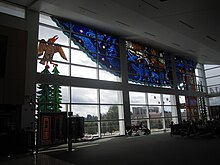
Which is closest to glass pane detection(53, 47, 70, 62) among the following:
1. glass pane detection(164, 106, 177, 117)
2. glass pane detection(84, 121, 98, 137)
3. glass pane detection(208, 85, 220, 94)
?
glass pane detection(84, 121, 98, 137)

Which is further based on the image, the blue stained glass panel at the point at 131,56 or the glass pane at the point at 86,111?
the blue stained glass panel at the point at 131,56

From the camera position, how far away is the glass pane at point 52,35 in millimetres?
10938

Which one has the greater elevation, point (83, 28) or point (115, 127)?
point (83, 28)

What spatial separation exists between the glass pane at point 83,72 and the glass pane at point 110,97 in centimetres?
133

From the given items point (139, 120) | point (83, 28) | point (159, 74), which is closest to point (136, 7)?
point (83, 28)

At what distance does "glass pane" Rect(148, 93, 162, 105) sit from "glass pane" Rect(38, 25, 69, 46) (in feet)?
28.5

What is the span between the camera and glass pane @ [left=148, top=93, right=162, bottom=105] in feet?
53.6

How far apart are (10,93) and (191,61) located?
2046cm

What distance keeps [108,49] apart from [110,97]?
3702 mm

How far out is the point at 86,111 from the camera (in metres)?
12.0

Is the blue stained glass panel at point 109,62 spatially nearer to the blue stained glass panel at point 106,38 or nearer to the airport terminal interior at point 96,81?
the airport terminal interior at point 96,81

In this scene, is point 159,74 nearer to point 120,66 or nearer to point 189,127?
point 120,66

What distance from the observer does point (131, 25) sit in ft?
34.8

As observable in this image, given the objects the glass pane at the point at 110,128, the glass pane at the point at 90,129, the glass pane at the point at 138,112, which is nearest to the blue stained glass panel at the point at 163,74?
the glass pane at the point at 138,112
